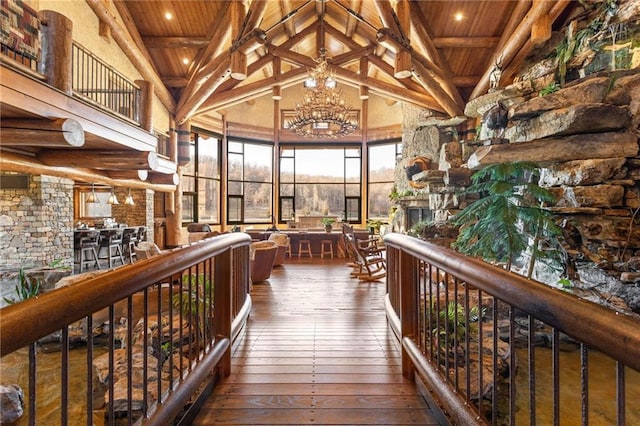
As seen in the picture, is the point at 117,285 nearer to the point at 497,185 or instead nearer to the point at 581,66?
the point at 497,185

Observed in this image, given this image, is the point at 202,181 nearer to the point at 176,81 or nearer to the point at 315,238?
the point at 176,81

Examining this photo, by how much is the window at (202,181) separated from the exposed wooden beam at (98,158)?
177 inches

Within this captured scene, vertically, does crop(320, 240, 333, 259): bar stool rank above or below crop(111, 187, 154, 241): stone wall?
below

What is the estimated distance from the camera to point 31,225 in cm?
621

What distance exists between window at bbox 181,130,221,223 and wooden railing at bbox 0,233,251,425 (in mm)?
6914

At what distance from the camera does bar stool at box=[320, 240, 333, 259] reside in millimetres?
8969

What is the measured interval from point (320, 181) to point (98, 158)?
Answer: 28.1 ft

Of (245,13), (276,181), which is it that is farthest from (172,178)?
(276,181)

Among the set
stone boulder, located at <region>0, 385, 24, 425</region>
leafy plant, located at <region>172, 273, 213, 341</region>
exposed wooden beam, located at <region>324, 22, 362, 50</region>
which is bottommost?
stone boulder, located at <region>0, 385, 24, 425</region>

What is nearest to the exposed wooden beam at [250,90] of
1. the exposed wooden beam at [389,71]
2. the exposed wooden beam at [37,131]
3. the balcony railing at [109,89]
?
the exposed wooden beam at [389,71]

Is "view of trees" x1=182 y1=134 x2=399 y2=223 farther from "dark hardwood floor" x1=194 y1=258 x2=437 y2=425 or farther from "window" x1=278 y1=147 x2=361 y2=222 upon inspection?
"dark hardwood floor" x1=194 y1=258 x2=437 y2=425

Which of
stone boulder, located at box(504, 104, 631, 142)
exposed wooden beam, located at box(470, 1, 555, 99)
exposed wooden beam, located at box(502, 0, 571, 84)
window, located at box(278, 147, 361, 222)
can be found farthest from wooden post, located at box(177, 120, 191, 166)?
stone boulder, located at box(504, 104, 631, 142)

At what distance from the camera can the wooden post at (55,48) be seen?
365 cm

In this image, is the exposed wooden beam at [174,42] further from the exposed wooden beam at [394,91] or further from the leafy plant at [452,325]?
the leafy plant at [452,325]
